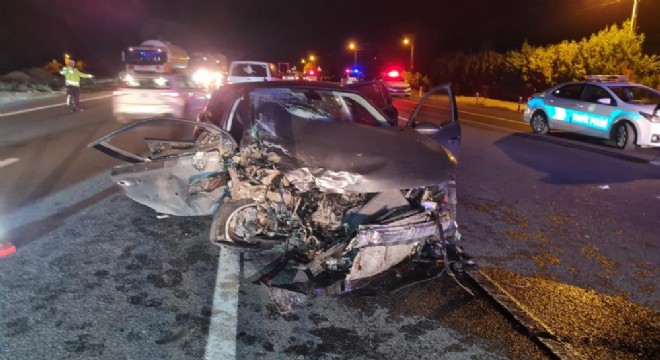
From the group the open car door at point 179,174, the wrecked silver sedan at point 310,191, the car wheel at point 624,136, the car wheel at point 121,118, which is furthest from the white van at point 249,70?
the open car door at point 179,174

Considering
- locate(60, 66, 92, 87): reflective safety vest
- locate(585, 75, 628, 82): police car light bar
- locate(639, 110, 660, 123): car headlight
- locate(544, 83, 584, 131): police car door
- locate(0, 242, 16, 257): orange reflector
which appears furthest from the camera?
locate(60, 66, 92, 87): reflective safety vest

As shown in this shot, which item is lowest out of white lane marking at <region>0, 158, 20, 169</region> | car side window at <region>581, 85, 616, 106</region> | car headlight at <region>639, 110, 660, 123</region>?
white lane marking at <region>0, 158, 20, 169</region>

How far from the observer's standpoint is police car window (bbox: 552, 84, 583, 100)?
13.7 meters

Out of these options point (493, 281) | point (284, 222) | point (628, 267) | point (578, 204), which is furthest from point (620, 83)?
point (284, 222)

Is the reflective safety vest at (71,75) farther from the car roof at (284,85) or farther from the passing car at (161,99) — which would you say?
the car roof at (284,85)

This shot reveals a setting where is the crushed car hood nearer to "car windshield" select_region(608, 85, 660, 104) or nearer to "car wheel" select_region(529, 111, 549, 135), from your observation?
"car windshield" select_region(608, 85, 660, 104)

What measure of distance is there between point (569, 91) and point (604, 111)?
5.32 ft

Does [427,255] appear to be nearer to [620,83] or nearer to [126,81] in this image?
[620,83]

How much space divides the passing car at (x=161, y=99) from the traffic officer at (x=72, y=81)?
2.14 metres

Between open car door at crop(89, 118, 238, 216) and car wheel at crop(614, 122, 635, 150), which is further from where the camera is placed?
car wheel at crop(614, 122, 635, 150)

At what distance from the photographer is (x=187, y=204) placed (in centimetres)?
527

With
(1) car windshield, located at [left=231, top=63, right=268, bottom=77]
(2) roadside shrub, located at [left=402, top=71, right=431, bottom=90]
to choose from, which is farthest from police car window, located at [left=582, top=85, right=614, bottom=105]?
(2) roadside shrub, located at [left=402, top=71, right=431, bottom=90]

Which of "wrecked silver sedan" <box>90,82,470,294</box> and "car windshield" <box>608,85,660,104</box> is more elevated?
"car windshield" <box>608,85,660,104</box>

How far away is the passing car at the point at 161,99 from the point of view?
51.4 ft
